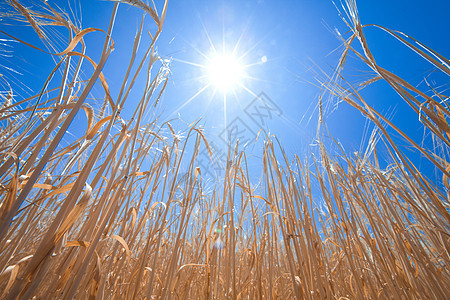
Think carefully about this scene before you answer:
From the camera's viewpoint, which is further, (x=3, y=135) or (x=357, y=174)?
(x=3, y=135)

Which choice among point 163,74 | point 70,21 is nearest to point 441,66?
point 163,74

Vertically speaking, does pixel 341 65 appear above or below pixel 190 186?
above

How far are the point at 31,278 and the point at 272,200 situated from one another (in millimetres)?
922

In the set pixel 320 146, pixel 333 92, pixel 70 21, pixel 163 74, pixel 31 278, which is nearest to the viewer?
pixel 31 278

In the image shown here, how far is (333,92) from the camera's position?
0.99 m

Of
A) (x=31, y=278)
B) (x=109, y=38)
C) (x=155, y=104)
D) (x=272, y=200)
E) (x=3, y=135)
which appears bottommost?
(x=31, y=278)

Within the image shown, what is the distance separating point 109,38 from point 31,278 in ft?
1.90

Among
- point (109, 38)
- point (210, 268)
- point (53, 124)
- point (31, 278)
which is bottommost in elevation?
point (31, 278)

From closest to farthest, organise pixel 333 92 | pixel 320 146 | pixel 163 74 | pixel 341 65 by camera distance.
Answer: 1. pixel 163 74
2. pixel 333 92
3. pixel 341 65
4. pixel 320 146

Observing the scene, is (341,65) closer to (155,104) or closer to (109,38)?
(155,104)

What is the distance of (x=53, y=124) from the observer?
20.0 inches

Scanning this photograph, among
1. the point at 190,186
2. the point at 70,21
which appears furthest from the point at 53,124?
the point at 190,186

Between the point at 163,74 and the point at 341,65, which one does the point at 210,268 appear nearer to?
the point at 163,74

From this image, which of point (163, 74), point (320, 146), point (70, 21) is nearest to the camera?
point (70, 21)
